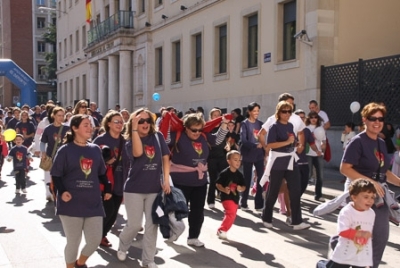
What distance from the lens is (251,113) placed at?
9.84 meters

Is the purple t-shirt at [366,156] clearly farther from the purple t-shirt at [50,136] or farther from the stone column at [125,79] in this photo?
the stone column at [125,79]

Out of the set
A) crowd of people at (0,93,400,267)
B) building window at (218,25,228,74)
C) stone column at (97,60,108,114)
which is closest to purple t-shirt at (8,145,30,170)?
crowd of people at (0,93,400,267)

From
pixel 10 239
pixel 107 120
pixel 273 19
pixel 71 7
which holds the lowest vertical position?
pixel 10 239

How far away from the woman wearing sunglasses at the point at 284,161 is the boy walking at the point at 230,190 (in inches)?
22.6

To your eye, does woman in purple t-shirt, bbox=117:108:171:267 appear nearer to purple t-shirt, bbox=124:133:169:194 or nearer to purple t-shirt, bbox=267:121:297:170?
purple t-shirt, bbox=124:133:169:194

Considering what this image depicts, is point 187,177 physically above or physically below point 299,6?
below

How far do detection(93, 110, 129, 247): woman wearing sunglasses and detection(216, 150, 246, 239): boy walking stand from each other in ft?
4.75

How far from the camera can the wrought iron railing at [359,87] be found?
14.9m

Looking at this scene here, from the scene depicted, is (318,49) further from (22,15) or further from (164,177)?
(22,15)

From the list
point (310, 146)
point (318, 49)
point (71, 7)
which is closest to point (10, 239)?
point (310, 146)

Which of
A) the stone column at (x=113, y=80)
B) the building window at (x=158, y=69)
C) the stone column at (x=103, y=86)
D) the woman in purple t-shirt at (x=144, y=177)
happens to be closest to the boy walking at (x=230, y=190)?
the woman in purple t-shirt at (x=144, y=177)

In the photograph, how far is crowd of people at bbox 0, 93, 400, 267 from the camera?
5.47 metres

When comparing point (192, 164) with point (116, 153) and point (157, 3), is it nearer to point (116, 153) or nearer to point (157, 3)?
point (116, 153)

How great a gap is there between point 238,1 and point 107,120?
14.7 m
